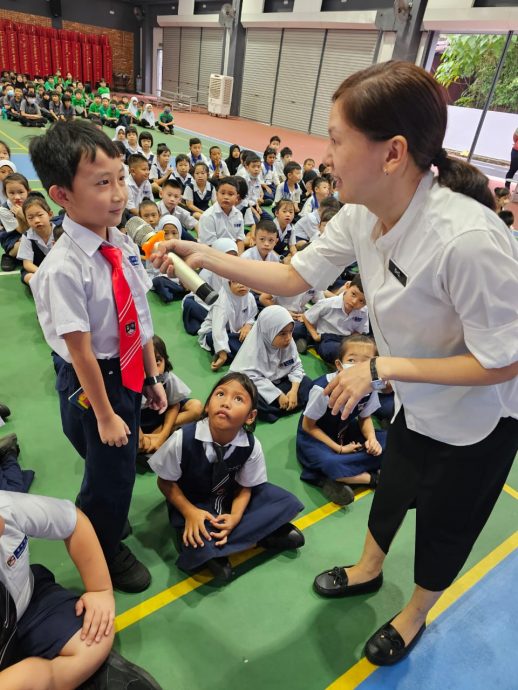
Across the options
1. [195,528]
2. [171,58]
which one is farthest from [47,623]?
[171,58]

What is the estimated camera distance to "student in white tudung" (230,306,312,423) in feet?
10.7

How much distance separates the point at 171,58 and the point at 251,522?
26203mm

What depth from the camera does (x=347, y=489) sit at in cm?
260

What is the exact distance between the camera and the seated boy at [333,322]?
4029mm

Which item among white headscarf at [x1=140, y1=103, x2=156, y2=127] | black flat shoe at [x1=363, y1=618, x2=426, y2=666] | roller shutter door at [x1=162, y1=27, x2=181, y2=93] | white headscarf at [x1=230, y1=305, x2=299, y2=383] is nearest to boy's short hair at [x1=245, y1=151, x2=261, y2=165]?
white headscarf at [x1=230, y1=305, x2=299, y2=383]

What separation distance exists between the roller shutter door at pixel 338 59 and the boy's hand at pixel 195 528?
1376 centimetres

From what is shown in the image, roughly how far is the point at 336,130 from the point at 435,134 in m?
0.24

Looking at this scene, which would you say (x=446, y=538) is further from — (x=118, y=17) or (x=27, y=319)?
(x=118, y=17)

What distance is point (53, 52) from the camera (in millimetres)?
20859

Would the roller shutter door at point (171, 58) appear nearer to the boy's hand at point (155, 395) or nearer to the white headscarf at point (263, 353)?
the white headscarf at point (263, 353)

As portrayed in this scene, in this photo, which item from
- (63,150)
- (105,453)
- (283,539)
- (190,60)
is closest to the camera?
(63,150)

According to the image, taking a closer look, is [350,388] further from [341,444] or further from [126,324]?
[341,444]

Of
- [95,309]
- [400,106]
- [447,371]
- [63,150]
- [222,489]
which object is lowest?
[222,489]

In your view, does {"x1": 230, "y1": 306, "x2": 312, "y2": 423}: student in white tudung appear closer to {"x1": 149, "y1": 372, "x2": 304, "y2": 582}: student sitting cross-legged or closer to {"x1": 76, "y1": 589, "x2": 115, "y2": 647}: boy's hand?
{"x1": 149, "y1": 372, "x2": 304, "y2": 582}: student sitting cross-legged
